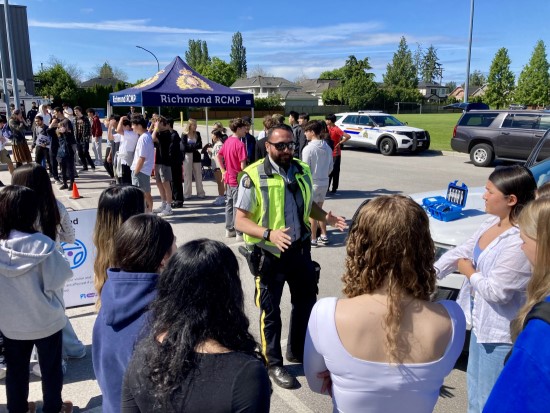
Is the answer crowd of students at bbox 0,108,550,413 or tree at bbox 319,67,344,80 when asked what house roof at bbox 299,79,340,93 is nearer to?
tree at bbox 319,67,344,80

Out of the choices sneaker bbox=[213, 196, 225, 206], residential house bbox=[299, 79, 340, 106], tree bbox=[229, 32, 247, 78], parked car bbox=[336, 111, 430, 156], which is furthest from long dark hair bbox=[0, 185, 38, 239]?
tree bbox=[229, 32, 247, 78]

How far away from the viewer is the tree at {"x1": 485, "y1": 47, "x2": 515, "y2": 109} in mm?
58781

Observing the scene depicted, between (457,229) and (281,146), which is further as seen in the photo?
(457,229)

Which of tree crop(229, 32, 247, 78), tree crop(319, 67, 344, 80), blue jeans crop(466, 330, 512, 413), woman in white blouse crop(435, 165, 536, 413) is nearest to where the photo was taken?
woman in white blouse crop(435, 165, 536, 413)

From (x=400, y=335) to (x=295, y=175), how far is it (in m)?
2.11

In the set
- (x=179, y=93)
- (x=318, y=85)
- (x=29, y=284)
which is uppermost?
(x=318, y=85)

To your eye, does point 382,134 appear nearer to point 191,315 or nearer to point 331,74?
point 191,315

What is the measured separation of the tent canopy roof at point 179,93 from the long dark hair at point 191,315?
382 inches

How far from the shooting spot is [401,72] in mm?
107188

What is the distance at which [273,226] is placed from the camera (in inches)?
138

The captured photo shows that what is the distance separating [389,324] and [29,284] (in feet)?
7.11

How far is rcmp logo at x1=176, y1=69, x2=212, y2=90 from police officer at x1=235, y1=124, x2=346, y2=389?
842 cm

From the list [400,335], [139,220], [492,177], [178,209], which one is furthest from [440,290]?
[178,209]

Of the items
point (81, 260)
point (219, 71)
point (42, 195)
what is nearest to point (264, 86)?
point (219, 71)
